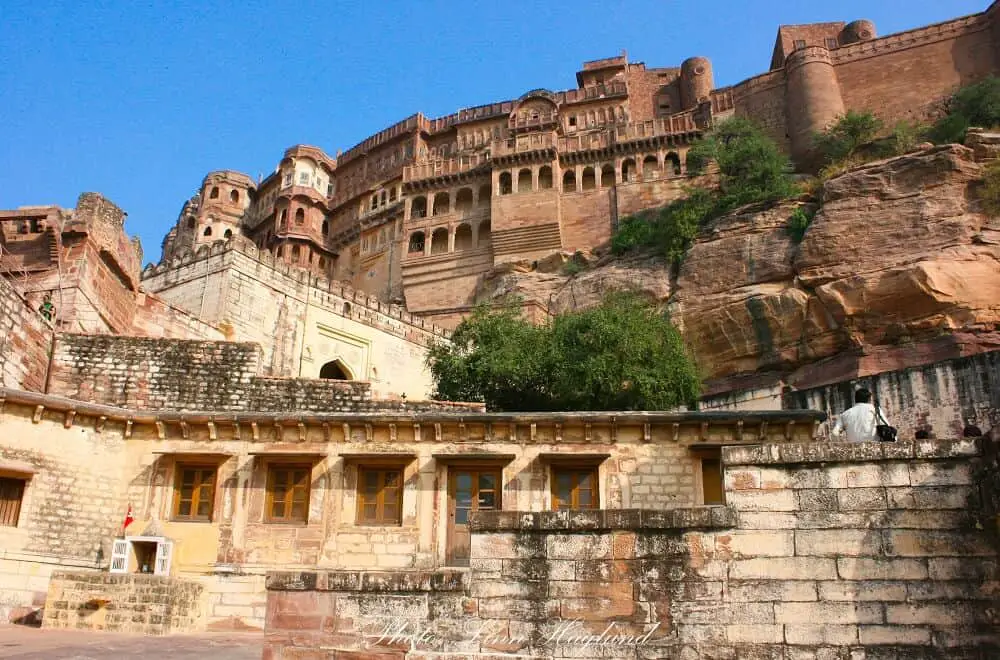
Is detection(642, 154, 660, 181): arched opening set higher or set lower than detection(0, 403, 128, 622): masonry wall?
higher

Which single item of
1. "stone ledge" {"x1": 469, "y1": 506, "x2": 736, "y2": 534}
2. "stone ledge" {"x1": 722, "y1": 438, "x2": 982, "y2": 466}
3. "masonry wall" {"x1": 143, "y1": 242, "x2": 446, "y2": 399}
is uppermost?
"masonry wall" {"x1": 143, "y1": 242, "x2": 446, "y2": 399}

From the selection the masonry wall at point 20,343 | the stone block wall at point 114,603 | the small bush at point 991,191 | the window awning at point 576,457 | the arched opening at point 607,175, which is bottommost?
the stone block wall at point 114,603

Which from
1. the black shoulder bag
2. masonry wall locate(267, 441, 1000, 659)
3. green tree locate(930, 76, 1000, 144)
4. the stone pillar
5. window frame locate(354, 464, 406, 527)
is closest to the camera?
masonry wall locate(267, 441, 1000, 659)

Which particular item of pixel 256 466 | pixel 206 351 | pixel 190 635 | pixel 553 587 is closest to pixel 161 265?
pixel 206 351

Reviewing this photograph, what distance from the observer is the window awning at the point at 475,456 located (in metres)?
14.3

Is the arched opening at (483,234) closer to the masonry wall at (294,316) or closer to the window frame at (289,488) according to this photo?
the masonry wall at (294,316)

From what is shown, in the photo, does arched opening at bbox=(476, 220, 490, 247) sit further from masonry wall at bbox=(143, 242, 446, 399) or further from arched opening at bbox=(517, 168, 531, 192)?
masonry wall at bbox=(143, 242, 446, 399)

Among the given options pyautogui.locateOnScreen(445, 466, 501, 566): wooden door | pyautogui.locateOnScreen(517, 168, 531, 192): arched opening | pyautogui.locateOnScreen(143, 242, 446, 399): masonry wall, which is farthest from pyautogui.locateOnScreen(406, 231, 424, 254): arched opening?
pyautogui.locateOnScreen(445, 466, 501, 566): wooden door

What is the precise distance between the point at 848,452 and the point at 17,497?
40.3 ft

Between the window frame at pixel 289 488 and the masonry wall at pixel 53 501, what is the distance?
2.43m

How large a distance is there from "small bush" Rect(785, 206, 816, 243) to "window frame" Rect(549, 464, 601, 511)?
18.6 metres

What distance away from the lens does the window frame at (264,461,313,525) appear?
1445 cm

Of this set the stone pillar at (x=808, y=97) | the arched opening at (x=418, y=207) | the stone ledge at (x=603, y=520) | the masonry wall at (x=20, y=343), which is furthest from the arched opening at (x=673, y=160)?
the stone ledge at (x=603, y=520)

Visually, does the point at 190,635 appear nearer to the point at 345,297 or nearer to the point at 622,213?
the point at 345,297
